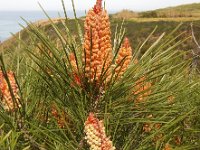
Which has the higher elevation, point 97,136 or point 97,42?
point 97,42

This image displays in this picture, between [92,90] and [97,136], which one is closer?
[97,136]

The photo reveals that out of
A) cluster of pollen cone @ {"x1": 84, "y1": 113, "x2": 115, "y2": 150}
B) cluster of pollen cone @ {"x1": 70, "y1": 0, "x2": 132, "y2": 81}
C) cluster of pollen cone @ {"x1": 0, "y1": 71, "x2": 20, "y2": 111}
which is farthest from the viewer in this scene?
cluster of pollen cone @ {"x1": 0, "y1": 71, "x2": 20, "y2": 111}

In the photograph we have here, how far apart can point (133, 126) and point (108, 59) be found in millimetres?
577

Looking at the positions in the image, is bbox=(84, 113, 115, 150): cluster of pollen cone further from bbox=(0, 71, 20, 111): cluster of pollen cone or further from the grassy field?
bbox=(0, 71, 20, 111): cluster of pollen cone

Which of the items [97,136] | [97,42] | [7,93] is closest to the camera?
[97,136]

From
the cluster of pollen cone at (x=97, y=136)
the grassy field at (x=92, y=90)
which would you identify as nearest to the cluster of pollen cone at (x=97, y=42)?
the grassy field at (x=92, y=90)

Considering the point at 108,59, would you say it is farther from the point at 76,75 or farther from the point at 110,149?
the point at 110,149

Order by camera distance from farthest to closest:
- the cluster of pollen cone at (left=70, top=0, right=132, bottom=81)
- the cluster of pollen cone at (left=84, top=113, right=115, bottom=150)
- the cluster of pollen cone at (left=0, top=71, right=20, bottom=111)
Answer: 1. the cluster of pollen cone at (left=0, top=71, right=20, bottom=111)
2. the cluster of pollen cone at (left=70, top=0, right=132, bottom=81)
3. the cluster of pollen cone at (left=84, top=113, right=115, bottom=150)

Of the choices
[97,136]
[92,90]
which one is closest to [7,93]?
[92,90]

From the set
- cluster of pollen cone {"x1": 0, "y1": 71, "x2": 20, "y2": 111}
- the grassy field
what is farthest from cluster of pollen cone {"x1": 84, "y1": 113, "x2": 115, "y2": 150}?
cluster of pollen cone {"x1": 0, "y1": 71, "x2": 20, "y2": 111}

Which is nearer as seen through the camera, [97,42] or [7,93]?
[97,42]

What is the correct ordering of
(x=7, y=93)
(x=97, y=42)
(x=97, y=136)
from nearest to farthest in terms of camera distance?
(x=97, y=136)
(x=97, y=42)
(x=7, y=93)

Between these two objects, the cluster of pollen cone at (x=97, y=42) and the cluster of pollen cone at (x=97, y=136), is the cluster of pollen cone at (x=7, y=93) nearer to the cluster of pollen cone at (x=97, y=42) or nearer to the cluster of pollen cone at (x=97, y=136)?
the cluster of pollen cone at (x=97, y=42)

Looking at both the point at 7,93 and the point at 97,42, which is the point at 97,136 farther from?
the point at 7,93
